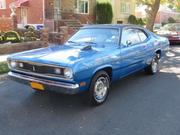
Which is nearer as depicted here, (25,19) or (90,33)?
(90,33)

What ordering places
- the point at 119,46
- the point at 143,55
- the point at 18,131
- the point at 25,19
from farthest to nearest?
the point at 25,19, the point at 143,55, the point at 119,46, the point at 18,131

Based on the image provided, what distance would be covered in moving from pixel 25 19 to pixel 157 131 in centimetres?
2027

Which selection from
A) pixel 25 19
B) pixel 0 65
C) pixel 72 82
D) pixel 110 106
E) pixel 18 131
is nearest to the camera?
pixel 18 131

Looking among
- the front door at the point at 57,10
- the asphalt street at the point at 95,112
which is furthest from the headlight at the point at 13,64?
the front door at the point at 57,10

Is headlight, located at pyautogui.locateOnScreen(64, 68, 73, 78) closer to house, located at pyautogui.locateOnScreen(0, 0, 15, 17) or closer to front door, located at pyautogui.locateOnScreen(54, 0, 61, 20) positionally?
front door, located at pyautogui.locateOnScreen(54, 0, 61, 20)

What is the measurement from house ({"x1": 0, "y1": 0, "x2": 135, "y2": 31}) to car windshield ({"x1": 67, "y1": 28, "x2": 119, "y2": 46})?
41.8 ft

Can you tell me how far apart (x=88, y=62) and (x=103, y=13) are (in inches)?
861

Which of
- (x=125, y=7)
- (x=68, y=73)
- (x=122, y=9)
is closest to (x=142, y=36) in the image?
(x=68, y=73)

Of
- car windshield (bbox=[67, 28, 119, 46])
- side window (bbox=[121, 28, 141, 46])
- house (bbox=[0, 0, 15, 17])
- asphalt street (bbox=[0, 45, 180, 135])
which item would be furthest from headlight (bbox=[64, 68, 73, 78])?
house (bbox=[0, 0, 15, 17])

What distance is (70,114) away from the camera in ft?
15.8

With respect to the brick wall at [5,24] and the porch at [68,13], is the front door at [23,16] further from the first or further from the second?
the brick wall at [5,24]

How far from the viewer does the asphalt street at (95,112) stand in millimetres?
4188

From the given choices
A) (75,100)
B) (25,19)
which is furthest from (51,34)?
(75,100)

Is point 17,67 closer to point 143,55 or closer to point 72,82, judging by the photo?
point 72,82
